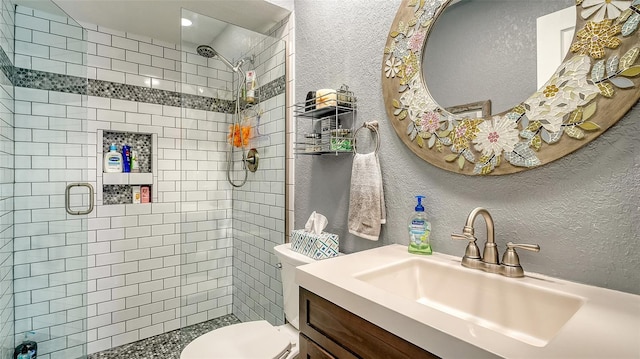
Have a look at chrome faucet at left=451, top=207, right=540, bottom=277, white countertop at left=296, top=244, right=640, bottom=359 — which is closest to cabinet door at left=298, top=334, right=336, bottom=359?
white countertop at left=296, top=244, right=640, bottom=359

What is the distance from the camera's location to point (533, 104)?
0.91 meters

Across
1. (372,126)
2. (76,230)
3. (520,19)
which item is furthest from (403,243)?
(76,230)

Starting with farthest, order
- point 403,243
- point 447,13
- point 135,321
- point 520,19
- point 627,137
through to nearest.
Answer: point 135,321, point 403,243, point 447,13, point 520,19, point 627,137

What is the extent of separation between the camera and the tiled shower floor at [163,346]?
2.10 m

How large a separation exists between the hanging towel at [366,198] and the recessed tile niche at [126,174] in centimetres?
188

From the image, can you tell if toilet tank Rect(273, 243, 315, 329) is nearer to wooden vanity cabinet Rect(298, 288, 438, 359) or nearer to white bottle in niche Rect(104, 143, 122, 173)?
wooden vanity cabinet Rect(298, 288, 438, 359)

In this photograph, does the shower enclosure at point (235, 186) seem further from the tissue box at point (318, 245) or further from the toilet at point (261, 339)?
the tissue box at point (318, 245)

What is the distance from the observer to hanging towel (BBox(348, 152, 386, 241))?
1341mm

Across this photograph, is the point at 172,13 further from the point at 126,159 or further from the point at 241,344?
the point at 241,344

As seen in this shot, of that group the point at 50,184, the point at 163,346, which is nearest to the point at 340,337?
the point at 50,184

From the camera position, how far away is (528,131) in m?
0.91

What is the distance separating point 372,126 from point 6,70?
1978 millimetres

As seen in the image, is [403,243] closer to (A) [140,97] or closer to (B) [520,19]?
(B) [520,19]

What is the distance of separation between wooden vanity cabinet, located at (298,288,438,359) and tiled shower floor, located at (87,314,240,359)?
147cm
